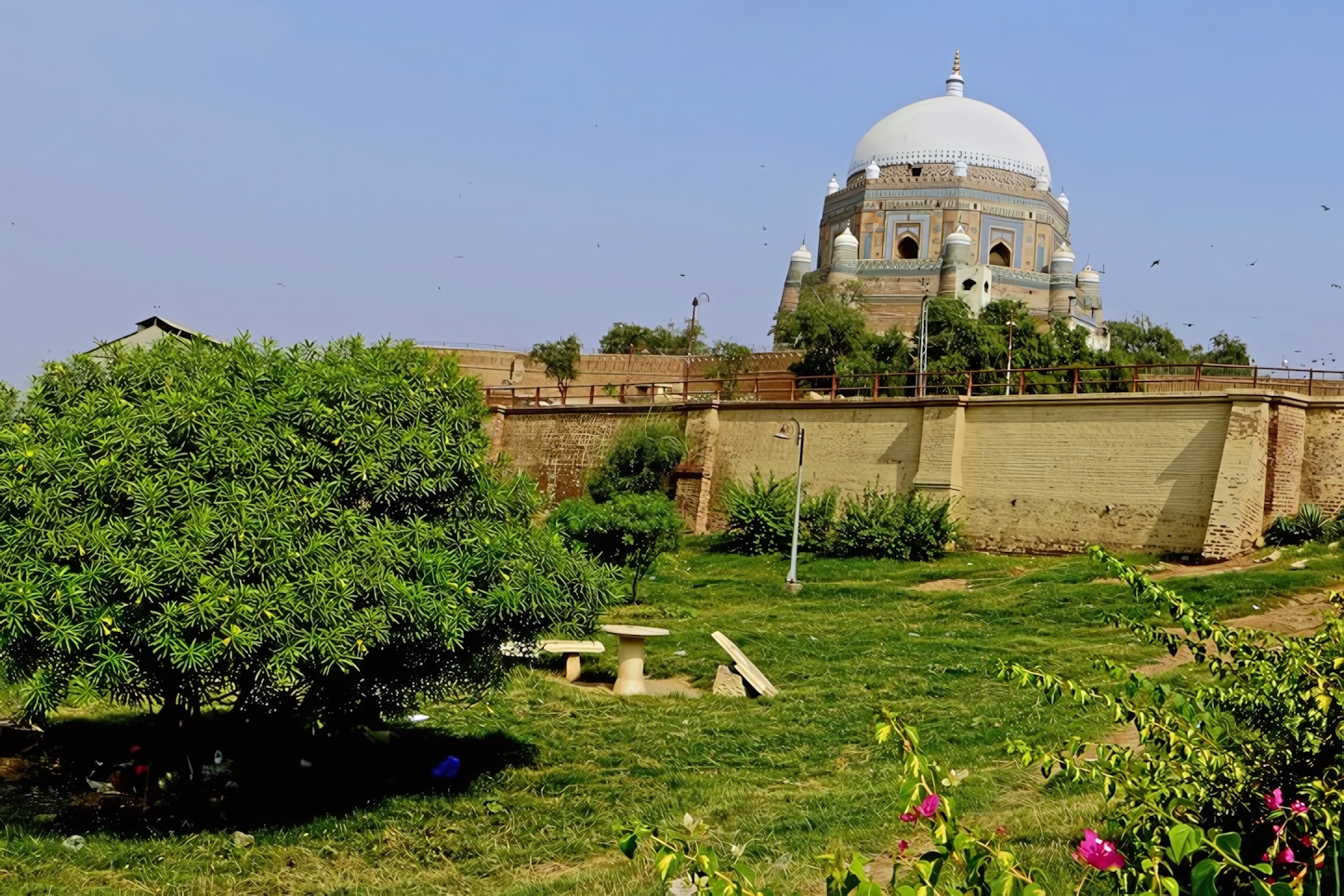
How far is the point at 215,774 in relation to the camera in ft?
30.5

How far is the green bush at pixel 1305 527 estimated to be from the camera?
18.8 m

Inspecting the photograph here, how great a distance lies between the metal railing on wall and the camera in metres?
21.4

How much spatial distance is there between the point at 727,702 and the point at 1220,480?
1034 centimetres

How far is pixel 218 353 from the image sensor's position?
9977 millimetres

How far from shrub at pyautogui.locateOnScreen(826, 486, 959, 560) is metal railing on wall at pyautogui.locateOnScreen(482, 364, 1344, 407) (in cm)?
214

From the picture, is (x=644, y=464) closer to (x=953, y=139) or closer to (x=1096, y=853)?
(x=1096, y=853)

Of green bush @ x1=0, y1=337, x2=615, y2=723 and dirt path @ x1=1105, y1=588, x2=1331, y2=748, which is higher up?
green bush @ x1=0, y1=337, x2=615, y2=723

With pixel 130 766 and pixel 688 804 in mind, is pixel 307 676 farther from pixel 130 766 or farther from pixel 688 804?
pixel 688 804

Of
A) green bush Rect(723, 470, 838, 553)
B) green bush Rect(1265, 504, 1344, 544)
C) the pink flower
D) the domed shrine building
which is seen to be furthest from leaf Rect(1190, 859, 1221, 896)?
the domed shrine building

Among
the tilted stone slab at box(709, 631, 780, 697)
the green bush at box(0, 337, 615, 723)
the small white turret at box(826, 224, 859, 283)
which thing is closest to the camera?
the green bush at box(0, 337, 615, 723)

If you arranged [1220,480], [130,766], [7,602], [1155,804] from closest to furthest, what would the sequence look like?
[1155,804], [7,602], [130,766], [1220,480]

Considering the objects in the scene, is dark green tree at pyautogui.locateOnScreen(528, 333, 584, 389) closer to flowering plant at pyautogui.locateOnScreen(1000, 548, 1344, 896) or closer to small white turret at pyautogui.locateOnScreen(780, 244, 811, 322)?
small white turret at pyautogui.locateOnScreen(780, 244, 811, 322)

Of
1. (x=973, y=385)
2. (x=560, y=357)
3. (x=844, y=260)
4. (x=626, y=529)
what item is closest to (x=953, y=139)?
(x=844, y=260)

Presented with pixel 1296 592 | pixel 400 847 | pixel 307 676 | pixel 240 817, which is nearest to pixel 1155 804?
pixel 400 847
